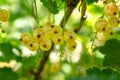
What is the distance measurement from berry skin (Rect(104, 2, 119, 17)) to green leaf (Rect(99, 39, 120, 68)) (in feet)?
0.30

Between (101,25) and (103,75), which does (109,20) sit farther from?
(103,75)

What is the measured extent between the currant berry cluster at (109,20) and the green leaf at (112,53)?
1.6 inches

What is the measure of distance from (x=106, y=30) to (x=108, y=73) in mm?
237

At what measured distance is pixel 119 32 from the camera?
164 centimetres

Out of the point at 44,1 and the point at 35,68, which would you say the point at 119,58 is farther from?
the point at 35,68

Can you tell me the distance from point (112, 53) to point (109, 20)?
0.10 meters

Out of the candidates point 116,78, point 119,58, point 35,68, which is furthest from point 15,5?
point 116,78

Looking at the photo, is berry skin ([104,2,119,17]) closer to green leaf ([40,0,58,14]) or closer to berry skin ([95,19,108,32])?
berry skin ([95,19,108,32])

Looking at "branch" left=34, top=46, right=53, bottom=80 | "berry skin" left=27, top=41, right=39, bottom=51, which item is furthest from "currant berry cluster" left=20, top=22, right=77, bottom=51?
"branch" left=34, top=46, right=53, bottom=80

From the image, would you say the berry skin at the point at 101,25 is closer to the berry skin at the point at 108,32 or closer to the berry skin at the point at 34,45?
the berry skin at the point at 108,32

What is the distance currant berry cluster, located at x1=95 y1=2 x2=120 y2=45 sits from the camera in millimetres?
1166

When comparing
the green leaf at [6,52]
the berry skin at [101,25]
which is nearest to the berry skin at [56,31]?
the berry skin at [101,25]

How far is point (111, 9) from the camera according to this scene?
1150 millimetres

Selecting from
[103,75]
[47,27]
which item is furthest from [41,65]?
[103,75]
